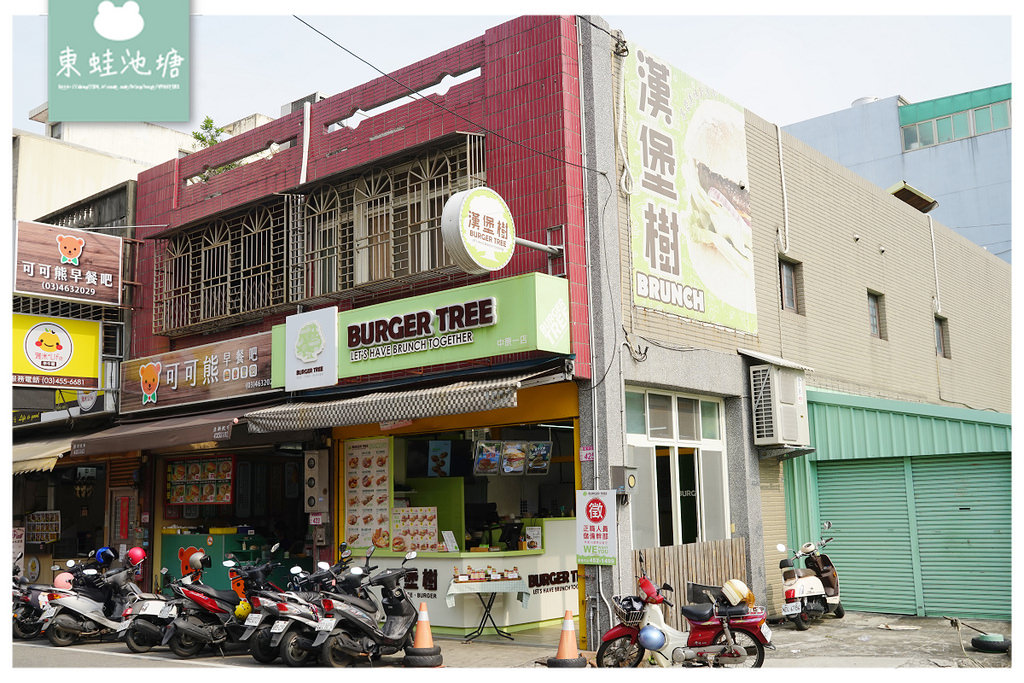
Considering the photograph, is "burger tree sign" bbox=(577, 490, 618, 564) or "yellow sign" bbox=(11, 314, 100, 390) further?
"yellow sign" bbox=(11, 314, 100, 390)

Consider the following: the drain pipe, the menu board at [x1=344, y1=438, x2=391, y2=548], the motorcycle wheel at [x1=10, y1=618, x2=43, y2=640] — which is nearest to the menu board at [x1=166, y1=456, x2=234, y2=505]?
the menu board at [x1=344, y1=438, x2=391, y2=548]

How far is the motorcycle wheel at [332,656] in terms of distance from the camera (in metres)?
10.6

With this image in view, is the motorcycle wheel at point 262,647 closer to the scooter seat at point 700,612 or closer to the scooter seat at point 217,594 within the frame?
the scooter seat at point 217,594

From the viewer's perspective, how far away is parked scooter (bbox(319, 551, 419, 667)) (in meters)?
10.7

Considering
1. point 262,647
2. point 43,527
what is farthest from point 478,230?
point 43,527

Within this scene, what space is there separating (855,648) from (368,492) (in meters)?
7.05

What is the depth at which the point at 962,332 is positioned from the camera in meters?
22.8

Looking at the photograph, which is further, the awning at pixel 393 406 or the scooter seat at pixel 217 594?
the scooter seat at pixel 217 594

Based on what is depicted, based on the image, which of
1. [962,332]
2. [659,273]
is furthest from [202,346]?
[962,332]

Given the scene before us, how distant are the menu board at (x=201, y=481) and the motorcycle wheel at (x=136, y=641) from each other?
4599 mm

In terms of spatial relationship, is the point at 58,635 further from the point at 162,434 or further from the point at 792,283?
the point at 792,283

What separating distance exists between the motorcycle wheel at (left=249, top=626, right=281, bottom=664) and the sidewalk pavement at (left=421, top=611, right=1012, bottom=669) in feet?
6.58

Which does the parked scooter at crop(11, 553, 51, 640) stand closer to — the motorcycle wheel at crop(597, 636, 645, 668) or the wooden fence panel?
the motorcycle wheel at crop(597, 636, 645, 668)

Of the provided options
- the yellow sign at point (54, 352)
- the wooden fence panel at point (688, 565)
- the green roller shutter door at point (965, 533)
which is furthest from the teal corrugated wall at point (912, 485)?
the yellow sign at point (54, 352)
